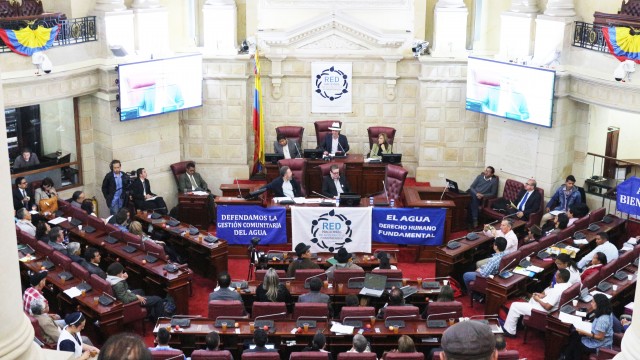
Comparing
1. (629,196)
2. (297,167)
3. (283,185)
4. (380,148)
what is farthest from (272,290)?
(380,148)

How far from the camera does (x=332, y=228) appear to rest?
16.5 metres

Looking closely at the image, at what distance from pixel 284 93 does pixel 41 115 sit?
5145 mm

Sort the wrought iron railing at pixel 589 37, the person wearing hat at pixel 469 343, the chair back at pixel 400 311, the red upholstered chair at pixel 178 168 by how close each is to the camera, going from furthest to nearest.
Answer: the red upholstered chair at pixel 178 168 → the wrought iron railing at pixel 589 37 → the chair back at pixel 400 311 → the person wearing hat at pixel 469 343

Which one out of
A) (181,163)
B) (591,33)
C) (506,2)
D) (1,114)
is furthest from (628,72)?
(1,114)

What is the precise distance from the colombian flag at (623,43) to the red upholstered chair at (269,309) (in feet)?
26.0

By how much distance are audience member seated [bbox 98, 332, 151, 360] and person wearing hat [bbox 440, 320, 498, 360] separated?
1.32 m

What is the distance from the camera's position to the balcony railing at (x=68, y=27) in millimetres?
16219

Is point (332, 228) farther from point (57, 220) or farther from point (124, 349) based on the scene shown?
point (124, 349)

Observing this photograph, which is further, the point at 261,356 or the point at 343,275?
the point at 343,275

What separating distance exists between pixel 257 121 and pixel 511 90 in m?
5.43

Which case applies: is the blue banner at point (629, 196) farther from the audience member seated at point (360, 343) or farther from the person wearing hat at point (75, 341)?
the person wearing hat at point (75, 341)

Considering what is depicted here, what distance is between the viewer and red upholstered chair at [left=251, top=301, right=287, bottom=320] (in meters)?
12.5

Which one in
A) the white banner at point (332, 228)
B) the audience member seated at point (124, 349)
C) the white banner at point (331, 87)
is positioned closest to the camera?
the audience member seated at point (124, 349)

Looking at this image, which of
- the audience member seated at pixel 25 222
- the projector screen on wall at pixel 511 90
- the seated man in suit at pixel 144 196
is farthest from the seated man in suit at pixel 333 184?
the audience member seated at pixel 25 222
